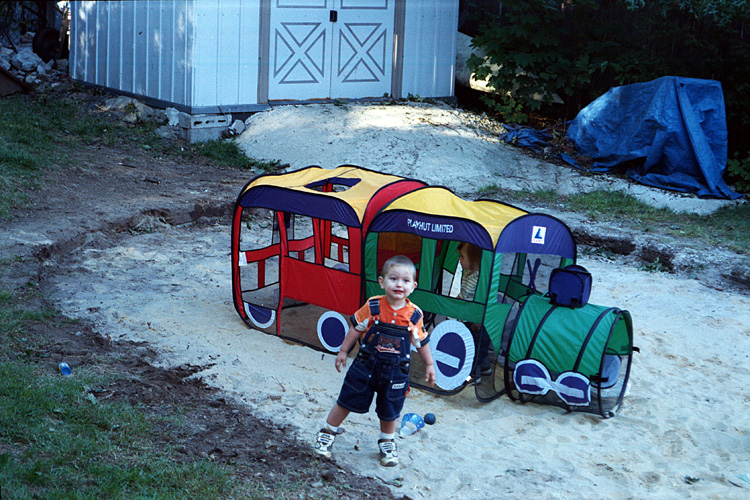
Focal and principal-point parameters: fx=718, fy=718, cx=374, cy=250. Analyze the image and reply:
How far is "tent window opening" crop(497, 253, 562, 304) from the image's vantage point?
235 inches

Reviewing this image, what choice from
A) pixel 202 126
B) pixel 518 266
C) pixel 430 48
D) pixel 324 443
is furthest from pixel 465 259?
pixel 430 48

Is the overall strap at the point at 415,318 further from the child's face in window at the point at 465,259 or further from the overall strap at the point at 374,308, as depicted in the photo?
the child's face in window at the point at 465,259

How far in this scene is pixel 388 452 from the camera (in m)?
4.06

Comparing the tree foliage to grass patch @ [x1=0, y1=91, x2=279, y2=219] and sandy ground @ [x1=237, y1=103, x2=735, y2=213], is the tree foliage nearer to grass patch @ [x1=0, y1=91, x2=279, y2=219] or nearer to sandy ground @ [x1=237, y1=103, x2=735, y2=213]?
sandy ground @ [x1=237, y1=103, x2=735, y2=213]

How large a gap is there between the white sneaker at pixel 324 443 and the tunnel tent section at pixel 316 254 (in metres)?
1.50

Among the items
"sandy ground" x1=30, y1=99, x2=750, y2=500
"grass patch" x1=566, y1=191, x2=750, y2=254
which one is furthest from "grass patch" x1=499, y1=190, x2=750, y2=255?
"sandy ground" x1=30, y1=99, x2=750, y2=500

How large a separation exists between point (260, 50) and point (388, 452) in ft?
32.3

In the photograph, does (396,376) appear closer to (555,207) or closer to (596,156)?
(555,207)

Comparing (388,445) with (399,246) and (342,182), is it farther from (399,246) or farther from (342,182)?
(342,182)

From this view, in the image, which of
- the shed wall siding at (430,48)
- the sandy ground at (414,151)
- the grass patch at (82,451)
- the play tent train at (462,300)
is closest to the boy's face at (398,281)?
the play tent train at (462,300)

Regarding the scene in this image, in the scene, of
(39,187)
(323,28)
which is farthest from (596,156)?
(39,187)

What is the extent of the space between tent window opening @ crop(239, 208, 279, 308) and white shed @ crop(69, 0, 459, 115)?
3.77m

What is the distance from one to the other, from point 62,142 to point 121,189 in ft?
7.78

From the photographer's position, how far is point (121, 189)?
935 cm
